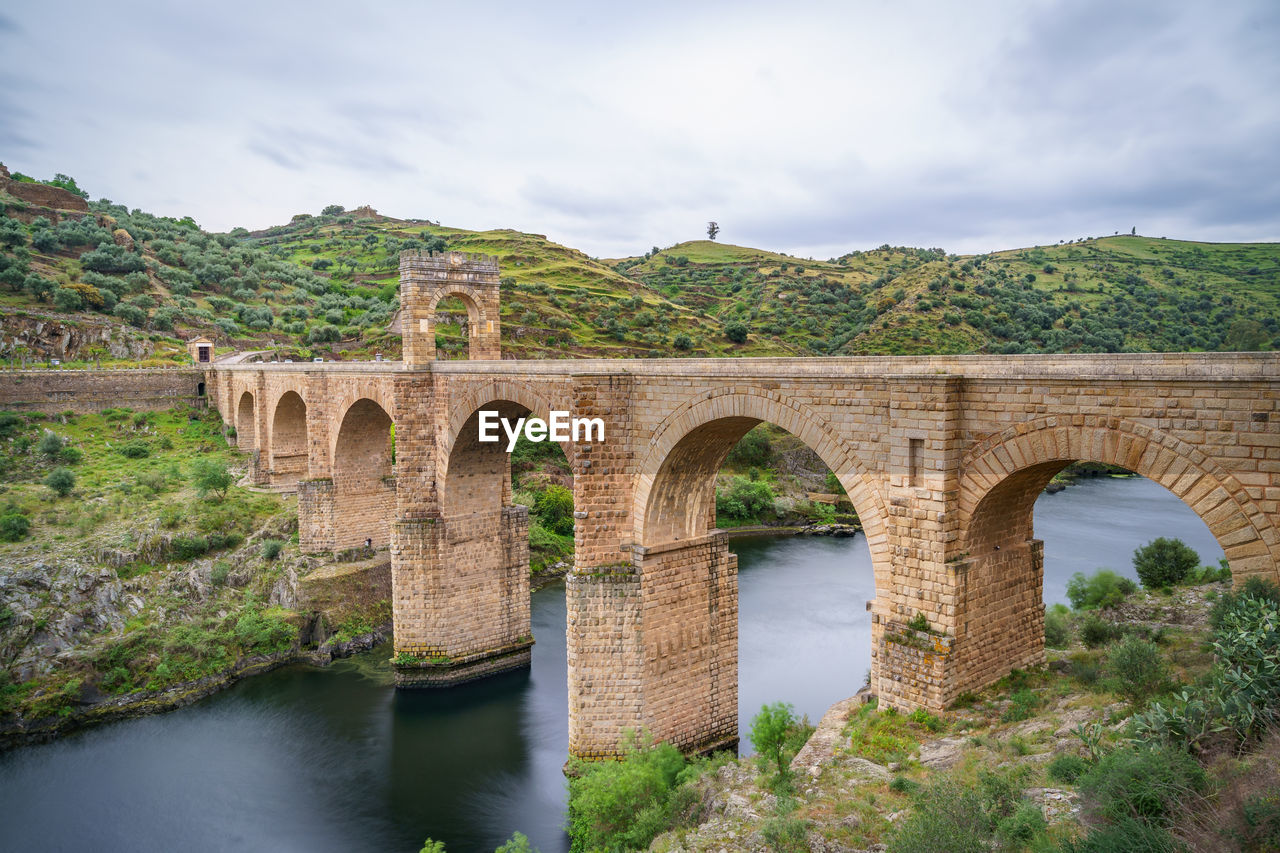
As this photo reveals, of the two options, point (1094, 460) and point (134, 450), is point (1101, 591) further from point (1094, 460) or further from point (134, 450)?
point (134, 450)

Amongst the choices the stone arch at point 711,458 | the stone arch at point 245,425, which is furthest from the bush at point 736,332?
the stone arch at point 711,458

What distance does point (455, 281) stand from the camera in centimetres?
2039

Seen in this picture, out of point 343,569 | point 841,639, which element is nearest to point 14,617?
point 343,569

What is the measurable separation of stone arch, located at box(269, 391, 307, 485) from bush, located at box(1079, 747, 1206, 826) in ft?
93.9

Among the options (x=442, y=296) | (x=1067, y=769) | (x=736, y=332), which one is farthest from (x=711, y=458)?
(x=736, y=332)

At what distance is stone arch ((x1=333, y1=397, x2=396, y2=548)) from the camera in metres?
24.0

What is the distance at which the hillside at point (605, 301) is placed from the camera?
41688mm

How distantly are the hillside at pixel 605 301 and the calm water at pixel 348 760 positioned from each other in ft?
80.2

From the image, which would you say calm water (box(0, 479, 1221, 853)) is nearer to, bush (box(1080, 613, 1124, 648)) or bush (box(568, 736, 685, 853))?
bush (box(568, 736, 685, 853))

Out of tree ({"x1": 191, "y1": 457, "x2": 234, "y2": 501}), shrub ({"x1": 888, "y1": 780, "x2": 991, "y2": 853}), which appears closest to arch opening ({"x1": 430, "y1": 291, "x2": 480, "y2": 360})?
tree ({"x1": 191, "y1": 457, "x2": 234, "y2": 501})

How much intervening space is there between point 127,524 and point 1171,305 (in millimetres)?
56092

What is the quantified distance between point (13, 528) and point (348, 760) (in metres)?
13.6

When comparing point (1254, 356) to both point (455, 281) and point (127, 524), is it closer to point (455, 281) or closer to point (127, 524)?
point (455, 281)

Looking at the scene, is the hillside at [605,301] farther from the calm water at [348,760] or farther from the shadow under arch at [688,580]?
the shadow under arch at [688,580]
